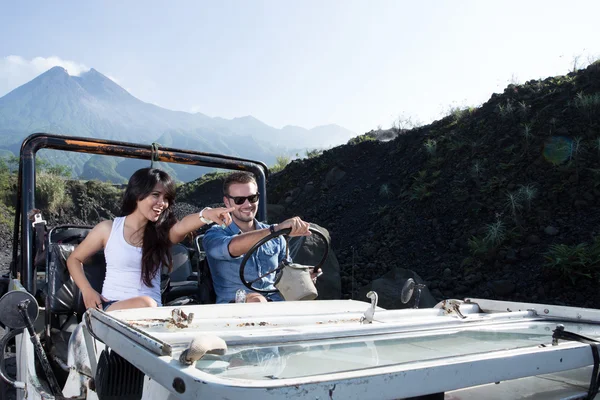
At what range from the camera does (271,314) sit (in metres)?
2.28

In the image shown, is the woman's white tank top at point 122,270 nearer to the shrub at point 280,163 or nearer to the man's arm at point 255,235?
the man's arm at point 255,235

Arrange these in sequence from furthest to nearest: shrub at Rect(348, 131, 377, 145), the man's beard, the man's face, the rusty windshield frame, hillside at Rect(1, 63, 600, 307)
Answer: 1. shrub at Rect(348, 131, 377, 145)
2. hillside at Rect(1, 63, 600, 307)
3. the man's beard
4. the man's face
5. the rusty windshield frame

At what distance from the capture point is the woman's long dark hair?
321cm

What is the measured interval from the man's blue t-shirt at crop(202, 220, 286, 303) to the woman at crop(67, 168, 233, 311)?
0.21 metres

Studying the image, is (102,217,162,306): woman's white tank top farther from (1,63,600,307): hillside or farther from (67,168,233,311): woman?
(1,63,600,307): hillside

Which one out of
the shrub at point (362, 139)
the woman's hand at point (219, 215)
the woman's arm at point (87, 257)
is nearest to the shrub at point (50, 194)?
the shrub at point (362, 139)

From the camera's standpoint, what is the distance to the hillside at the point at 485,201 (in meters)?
7.33

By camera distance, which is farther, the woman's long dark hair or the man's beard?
the man's beard

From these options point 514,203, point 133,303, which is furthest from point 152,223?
point 514,203

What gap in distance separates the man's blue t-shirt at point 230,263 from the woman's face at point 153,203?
405 mm

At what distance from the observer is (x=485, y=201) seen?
909 centimetres

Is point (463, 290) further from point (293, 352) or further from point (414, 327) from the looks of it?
point (293, 352)

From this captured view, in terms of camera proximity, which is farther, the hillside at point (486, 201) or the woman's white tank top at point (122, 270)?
the hillside at point (486, 201)

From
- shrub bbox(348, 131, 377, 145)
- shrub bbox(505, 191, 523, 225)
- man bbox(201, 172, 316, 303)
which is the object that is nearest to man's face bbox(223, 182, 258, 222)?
man bbox(201, 172, 316, 303)
